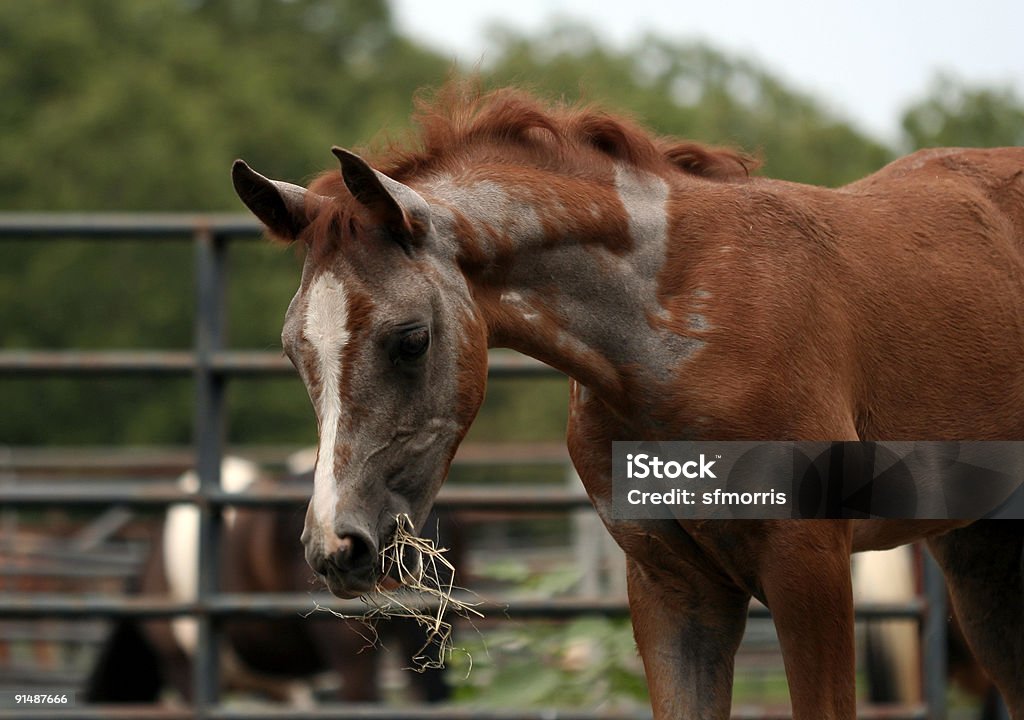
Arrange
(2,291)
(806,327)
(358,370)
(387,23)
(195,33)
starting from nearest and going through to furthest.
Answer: (358,370), (806,327), (2,291), (195,33), (387,23)

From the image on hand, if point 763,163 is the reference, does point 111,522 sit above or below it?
above

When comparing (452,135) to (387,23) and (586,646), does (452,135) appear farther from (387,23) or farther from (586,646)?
(387,23)

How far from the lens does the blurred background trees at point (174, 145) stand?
20.6 meters

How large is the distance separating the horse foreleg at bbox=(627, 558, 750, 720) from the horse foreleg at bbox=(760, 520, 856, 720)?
25 cm

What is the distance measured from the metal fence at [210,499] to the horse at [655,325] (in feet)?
5.80

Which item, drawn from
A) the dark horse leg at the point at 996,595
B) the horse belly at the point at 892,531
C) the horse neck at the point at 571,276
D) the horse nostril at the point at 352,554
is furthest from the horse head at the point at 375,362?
the dark horse leg at the point at 996,595

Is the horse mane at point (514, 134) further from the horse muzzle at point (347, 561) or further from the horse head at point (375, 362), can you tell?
the horse muzzle at point (347, 561)

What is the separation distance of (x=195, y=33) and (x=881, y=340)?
80.7ft

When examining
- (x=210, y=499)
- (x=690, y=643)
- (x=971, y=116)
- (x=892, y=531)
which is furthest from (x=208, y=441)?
(x=971, y=116)

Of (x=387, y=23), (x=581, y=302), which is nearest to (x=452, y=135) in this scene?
(x=581, y=302)

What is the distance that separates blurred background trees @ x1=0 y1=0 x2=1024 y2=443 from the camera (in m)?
20.6

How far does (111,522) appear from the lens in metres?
10.2
